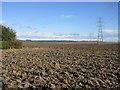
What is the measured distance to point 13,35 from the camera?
34344 mm

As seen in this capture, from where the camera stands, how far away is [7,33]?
108 feet

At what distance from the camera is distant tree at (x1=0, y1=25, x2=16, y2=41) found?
107 feet

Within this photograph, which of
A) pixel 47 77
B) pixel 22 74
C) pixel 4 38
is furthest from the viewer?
pixel 4 38

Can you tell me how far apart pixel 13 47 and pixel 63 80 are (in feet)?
73.4

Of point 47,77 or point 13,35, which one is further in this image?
point 13,35

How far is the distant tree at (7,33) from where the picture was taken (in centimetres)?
3249

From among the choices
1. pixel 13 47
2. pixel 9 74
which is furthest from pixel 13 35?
pixel 9 74

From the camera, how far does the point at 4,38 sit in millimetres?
32406

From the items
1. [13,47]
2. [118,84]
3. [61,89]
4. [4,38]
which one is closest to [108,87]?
[118,84]

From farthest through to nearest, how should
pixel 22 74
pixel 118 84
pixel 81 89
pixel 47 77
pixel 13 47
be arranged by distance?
pixel 13 47 → pixel 22 74 → pixel 47 77 → pixel 118 84 → pixel 81 89

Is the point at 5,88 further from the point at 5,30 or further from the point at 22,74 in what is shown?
the point at 5,30

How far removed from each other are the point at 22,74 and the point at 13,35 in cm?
2742

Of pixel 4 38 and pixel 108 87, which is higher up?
pixel 4 38

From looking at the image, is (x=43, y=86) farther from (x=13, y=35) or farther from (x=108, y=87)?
(x=13, y=35)
